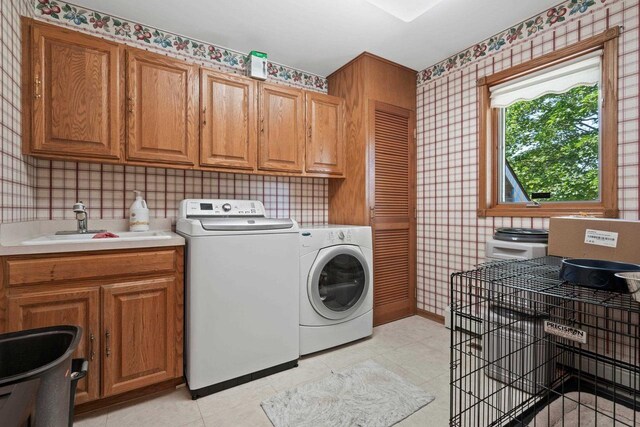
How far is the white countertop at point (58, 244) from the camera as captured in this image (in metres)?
1.32

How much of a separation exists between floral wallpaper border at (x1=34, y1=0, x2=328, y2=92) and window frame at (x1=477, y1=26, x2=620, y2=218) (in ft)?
5.72

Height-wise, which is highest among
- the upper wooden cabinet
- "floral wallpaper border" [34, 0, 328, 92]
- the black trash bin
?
"floral wallpaper border" [34, 0, 328, 92]

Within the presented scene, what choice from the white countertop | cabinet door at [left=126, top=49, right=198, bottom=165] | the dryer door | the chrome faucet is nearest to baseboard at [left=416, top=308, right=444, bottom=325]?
the dryer door

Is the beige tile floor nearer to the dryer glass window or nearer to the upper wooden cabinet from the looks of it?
the dryer glass window

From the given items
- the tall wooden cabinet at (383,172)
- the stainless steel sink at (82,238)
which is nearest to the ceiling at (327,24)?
the tall wooden cabinet at (383,172)

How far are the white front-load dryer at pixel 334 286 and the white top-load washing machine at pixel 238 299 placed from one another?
0.11 metres

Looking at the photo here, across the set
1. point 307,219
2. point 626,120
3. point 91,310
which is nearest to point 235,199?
point 307,219

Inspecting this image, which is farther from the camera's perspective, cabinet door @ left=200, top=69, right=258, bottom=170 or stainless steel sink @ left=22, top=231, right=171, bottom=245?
cabinet door @ left=200, top=69, right=258, bottom=170

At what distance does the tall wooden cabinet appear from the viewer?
8.46 ft

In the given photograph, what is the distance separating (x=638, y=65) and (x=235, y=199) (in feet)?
9.06

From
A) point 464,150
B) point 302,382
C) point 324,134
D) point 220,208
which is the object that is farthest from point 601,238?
point 220,208

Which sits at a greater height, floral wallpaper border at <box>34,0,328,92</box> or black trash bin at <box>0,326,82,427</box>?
floral wallpaper border at <box>34,0,328,92</box>

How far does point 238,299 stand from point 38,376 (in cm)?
113

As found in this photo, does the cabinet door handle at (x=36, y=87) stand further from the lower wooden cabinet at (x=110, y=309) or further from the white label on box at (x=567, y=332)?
the white label on box at (x=567, y=332)
